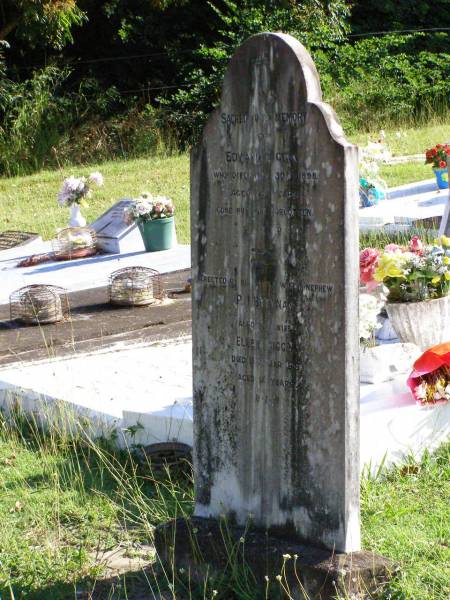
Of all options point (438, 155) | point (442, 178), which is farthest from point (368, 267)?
point (442, 178)

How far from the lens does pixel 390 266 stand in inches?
286

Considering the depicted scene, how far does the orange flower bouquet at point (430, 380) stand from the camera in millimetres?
6215

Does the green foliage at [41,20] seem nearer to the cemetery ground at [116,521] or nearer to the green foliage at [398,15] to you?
the green foliage at [398,15]

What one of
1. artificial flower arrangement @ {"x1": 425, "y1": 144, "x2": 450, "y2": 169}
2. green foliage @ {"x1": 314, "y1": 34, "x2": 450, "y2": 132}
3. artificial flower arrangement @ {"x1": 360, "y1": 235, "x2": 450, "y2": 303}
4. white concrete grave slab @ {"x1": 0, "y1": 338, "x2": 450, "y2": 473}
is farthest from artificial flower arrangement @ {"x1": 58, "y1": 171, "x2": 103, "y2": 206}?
green foliage @ {"x1": 314, "y1": 34, "x2": 450, "y2": 132}

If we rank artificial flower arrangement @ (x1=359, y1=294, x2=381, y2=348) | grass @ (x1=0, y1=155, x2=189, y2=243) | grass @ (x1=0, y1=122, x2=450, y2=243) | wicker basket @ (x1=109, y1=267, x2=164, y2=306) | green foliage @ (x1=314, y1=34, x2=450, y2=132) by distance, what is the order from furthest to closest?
green foliage @ (x1=314, y1=34, x2=450, y2=132)
grass @ (x1=0, y1=122, x2=450, y2=243)
grass @ (x1=0, y1=155, x2=189, y2=243)
wicker basket @ (x1=109, y1=267, x2=164, y2=306)
artificial flower arrangement @ (x1=359, y1=294, x2=381, y2=348)

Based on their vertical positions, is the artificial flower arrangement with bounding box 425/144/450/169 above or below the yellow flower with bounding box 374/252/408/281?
below

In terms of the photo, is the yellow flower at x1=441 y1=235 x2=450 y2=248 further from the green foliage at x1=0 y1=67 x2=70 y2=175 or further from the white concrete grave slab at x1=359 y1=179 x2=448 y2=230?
the green foliage at x1=0 y1=67 x2=70 y2=175

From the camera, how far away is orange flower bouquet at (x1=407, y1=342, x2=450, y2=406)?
6.21 m

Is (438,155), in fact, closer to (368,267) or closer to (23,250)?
(23,250)

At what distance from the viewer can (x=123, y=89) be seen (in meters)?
25.6

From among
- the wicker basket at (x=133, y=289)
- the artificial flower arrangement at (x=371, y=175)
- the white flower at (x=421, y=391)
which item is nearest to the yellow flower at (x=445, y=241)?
the white flower at (x=421, y=391)

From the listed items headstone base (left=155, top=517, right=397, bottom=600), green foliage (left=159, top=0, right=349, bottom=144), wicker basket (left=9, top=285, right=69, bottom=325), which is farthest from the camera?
green foliage (left=159, top=0, right=349, bottom=144)

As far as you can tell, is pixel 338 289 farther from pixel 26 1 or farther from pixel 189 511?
pixel 26 1

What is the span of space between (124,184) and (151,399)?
12386 millimetres
